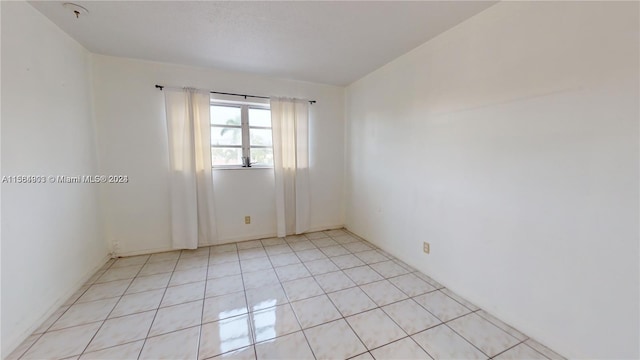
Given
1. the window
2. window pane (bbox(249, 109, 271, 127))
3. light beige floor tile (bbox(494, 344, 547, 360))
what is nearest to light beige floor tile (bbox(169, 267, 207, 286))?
the window

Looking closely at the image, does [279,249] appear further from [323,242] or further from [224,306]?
[224,306]

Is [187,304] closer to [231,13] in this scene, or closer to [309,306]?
[309,306]

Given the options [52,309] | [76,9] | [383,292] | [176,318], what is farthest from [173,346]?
[76,9]

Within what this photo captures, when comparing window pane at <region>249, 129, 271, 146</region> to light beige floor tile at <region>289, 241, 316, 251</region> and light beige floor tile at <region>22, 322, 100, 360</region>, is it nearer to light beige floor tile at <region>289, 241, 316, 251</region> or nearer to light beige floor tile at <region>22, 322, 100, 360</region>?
light beige floor tile at <region>289, 241, 316, 251</region>

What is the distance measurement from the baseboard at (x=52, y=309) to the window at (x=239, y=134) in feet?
5.26

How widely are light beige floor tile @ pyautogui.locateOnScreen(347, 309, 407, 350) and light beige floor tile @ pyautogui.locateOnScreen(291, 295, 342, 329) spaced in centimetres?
15

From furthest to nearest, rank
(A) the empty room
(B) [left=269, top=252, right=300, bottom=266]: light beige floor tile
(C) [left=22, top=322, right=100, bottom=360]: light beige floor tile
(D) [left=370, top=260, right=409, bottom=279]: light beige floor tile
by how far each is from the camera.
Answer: (B) [left=269, top=252, right=300, bottom=266]: light beige floor tile, (D) [left=370, top=260, right=409, bottom=279]: light beige floor tile, (C) [left=22, top=322, right=100, bottom=360]: light beige floor tile, (A) the empty room

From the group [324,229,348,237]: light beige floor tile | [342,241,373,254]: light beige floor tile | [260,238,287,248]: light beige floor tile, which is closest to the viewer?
[342,241,373,254]: light beige floor tile

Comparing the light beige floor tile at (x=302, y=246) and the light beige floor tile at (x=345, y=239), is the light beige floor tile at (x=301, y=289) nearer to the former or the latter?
the light beige floor tile at (x=302, y=246)

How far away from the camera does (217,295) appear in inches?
82.3

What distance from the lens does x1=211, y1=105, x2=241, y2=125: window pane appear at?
316cm

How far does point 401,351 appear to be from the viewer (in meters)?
1.47

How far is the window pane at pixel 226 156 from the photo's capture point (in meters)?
3.19

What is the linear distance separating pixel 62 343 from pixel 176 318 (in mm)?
629
